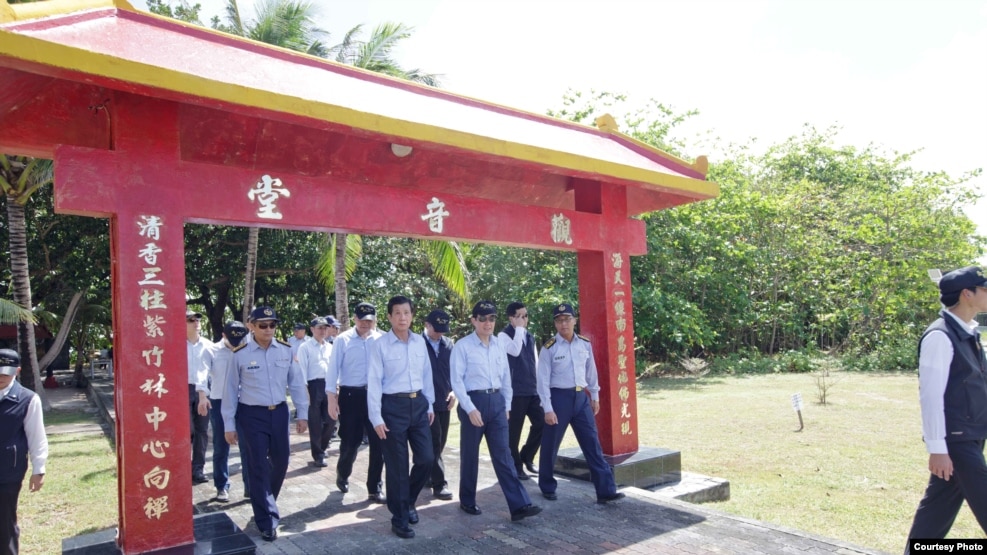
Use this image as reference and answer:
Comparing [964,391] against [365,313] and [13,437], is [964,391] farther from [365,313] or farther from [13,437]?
[13,437]

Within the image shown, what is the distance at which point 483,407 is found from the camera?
5.18 meters

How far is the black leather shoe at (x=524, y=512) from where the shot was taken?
5.01 metres

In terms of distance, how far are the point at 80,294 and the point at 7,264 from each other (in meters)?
1.78

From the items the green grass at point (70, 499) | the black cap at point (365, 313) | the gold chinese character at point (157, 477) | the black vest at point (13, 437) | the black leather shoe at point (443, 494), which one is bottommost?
the green grass at point (70, 499)

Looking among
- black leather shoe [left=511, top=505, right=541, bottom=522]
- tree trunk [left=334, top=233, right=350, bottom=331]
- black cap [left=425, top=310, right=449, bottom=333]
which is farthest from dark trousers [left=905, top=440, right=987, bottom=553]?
tree trunk [left=334, top=233, right=350, bottom=331]

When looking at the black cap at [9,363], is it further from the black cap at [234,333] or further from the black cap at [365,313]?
the black cap at [365,313]

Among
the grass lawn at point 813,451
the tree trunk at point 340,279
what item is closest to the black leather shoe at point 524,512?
the grass lawn at point 813,451

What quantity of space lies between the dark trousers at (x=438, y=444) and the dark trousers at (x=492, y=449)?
52 cm

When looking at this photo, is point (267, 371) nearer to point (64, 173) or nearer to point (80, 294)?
point (64, 173)

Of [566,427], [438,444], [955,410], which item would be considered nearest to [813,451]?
[566,427]

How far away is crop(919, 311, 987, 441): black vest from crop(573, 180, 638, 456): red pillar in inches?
126

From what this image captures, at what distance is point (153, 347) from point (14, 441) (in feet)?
3.16

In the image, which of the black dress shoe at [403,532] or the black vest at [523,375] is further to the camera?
the black vest at [523,375]

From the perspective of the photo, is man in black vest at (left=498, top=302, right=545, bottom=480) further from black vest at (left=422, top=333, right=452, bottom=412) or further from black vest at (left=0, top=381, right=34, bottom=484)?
black vest at (left=0, top=381, right=34, bottom=484)
